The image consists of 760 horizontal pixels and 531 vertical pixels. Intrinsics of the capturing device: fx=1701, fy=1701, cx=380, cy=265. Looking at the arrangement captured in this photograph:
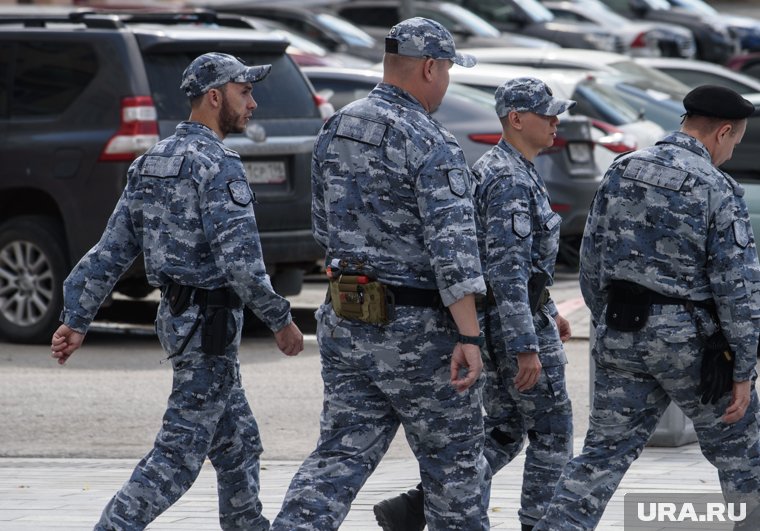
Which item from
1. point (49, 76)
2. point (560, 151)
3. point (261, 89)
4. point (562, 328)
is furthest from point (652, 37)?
point (562, 328)

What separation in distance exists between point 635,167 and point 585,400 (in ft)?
13.1

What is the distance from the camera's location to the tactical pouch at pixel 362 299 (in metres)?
4.97

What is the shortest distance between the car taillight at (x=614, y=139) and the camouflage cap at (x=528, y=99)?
8.49 m

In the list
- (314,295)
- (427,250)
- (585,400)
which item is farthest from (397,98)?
(314,295)

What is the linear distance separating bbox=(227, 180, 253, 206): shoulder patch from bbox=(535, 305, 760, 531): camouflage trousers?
1237 mm

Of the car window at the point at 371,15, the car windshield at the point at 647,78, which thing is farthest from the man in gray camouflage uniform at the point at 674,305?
the car window at the point at 371,15

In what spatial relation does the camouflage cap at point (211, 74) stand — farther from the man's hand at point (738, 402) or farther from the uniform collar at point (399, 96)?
the man's hand at point (738, 402)

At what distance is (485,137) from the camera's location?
13609 millimetres

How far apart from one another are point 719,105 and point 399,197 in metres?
1.16

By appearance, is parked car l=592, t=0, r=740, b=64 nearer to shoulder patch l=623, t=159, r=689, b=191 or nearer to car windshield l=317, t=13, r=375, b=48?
car windshield l=317, t=13, r=375, b=48

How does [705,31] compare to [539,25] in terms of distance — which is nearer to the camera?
[539,25]

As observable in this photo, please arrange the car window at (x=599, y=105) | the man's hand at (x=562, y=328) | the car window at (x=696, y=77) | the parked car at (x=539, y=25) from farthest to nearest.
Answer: the parked car at (x=539, y=25) → the car window at (x=696, y=77) → the car window at (x=599, y=105) → the man's hand at (x=562, y=328)

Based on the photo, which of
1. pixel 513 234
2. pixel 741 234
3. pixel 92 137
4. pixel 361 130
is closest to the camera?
pixel 361 130

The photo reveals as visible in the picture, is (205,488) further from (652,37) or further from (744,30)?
(744,30)
